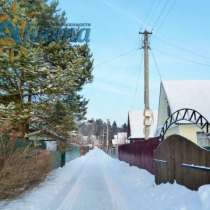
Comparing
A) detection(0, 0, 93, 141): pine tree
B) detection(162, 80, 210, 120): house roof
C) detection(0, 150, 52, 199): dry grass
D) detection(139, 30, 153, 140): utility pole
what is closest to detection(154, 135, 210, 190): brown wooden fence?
detection(0, 150, 52, 199): dry grass

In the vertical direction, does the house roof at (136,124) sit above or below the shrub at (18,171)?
above

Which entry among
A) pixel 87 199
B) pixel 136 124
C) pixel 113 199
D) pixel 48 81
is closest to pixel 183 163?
pixel 113 199

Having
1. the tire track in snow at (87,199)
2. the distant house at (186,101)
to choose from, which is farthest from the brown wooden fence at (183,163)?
the distant house at (186,101)

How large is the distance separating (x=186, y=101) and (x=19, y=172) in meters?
24.7

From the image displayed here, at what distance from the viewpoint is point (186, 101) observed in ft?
113

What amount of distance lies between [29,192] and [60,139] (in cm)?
1107

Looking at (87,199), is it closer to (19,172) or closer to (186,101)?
(19,172)

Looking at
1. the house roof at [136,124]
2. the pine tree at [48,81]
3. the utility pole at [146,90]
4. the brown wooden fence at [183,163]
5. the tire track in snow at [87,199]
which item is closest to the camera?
the brown wooden fence at [183,163]

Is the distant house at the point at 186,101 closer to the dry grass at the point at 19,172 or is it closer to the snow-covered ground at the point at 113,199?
the snow-covered ground at the point at 113,199

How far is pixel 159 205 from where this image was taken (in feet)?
32.5

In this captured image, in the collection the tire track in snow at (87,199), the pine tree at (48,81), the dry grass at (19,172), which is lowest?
the tire track in snow at (87,199)

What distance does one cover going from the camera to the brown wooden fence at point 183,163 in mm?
9438

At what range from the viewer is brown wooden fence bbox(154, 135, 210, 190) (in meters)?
9.44

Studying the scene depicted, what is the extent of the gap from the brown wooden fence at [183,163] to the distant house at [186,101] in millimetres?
16560
